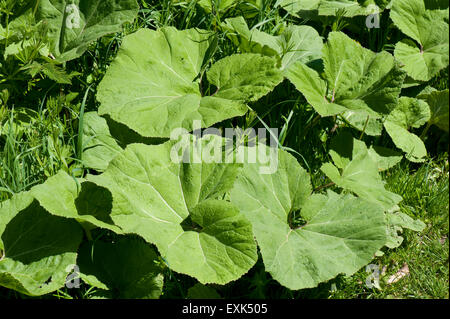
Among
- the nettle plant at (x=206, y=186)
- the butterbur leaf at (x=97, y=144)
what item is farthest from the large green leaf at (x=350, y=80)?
the butterbur leaf at (x=97, y=144)

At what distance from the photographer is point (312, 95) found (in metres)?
2.77

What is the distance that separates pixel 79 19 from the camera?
9.97 ft

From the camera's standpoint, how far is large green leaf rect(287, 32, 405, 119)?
9.04 ft

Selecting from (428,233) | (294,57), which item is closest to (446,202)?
(428,233)

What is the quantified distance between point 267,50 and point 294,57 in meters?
0.22

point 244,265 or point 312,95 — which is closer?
point 244,265

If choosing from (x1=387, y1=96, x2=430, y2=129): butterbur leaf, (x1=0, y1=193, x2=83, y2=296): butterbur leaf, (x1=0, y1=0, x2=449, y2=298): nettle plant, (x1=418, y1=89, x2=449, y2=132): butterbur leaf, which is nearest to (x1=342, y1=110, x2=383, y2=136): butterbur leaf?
(x1=0, y1=0, x2=449, y2=298): nettle plant

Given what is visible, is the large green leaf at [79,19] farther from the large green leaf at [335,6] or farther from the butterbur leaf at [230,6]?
the large green leaf at [335,6]

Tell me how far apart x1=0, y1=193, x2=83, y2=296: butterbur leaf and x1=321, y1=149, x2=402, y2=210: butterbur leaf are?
124cm

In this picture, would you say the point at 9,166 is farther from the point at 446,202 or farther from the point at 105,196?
the point at 446,202

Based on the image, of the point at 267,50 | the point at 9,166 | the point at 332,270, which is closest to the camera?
the point at 332,270

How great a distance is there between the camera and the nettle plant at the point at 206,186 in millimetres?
2289

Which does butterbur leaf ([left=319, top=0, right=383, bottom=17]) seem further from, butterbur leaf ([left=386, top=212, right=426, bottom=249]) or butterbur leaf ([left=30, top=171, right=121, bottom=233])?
butterbur leaf ([left=30, top=171, right=121, bottom=233])

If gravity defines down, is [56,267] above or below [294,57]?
below
